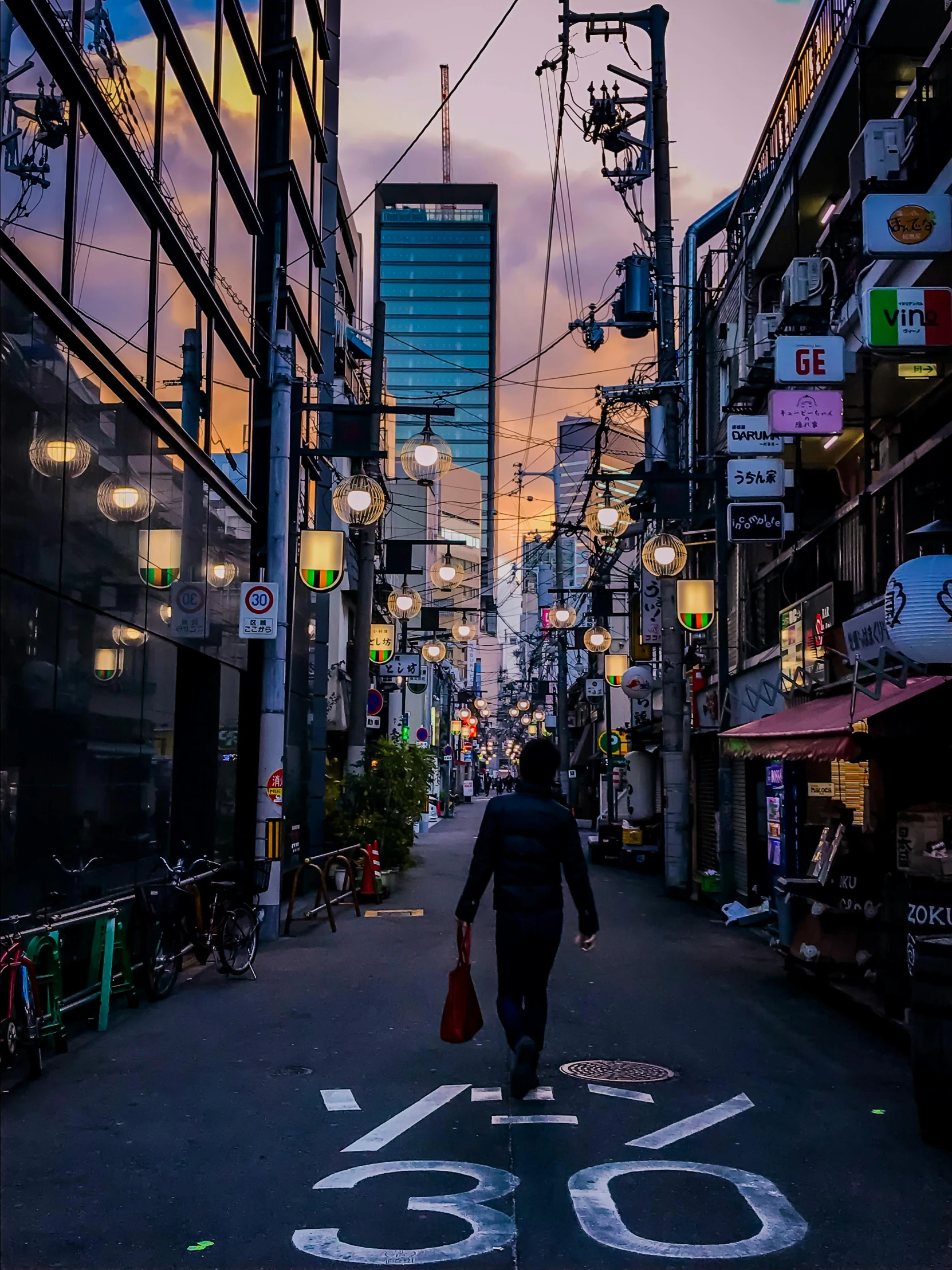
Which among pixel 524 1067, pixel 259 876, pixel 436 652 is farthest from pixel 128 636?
pixel 436 652

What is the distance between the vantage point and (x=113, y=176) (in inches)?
476

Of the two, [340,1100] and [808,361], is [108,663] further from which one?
[808,361]

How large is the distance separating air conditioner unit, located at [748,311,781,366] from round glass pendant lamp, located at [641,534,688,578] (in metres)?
3.28

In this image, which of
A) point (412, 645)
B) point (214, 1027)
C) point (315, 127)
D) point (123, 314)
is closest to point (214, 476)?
point (123, 314)

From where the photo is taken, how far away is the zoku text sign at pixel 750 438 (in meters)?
18.1

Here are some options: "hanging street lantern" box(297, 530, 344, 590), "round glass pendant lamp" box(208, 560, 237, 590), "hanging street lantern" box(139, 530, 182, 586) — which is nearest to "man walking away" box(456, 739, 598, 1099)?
"hanging street lantern" box(139, 530, 182, 586)

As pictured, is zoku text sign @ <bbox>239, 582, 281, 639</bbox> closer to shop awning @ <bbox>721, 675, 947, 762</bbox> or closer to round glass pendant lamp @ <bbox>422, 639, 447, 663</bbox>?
shop awning @ <bbox>721, 675, 947, 762</bbox>

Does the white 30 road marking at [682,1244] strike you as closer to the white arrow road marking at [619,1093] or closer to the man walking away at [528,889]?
the white arrow road marking at [619,1093]

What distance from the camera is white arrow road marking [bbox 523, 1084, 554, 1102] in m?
7.60

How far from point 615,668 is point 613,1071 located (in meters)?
28.6

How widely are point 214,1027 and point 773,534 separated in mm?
11615

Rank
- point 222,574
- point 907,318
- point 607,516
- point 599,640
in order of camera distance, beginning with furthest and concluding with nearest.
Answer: point 599,640 → point 607,516 → point 222,574 → point 907,318

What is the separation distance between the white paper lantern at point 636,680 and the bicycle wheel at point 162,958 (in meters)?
20.4

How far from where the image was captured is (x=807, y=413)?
1403cm
